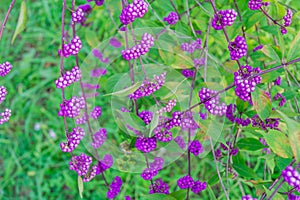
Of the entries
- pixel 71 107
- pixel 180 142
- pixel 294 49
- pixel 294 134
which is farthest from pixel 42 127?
pixel 294 134

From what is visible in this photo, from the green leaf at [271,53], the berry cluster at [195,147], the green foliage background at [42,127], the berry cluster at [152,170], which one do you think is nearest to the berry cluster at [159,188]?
the berry cluster at [152,170]

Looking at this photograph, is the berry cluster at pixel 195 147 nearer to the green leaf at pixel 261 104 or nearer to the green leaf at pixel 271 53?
the green leaf at pixel 261 104

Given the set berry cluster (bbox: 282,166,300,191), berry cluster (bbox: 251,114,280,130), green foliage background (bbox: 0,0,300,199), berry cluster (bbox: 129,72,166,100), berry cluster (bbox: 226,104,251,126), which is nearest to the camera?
berry cluster (bbox: 282,166,300,191)

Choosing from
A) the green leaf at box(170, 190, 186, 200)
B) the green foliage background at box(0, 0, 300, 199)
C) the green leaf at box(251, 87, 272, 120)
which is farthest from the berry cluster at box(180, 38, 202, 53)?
the green foliage background at box(0, 0, 300, 199)

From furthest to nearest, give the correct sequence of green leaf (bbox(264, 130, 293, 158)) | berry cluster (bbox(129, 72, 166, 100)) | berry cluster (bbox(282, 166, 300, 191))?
berry cluster (bbox(129, 72, 166, 100)), green leaf (bbox(264, 130, 293, 158)), berry cluster (bbox(282, 166, 300, 191))

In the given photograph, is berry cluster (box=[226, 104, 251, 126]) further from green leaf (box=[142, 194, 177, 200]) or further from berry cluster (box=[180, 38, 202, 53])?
green leaf (box=[142, 194, 177, 200])

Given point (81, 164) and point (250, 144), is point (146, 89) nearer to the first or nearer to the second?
point (81, 164)
